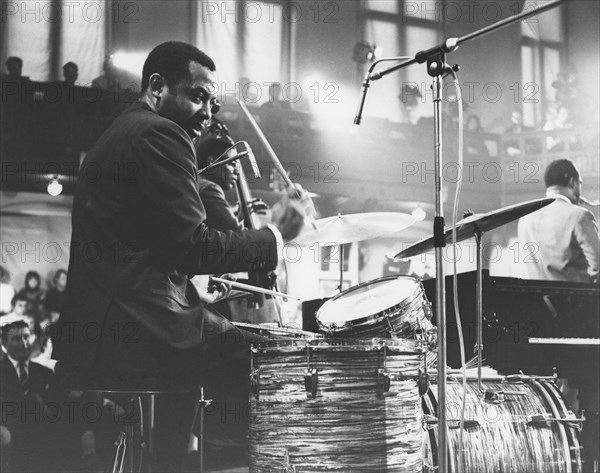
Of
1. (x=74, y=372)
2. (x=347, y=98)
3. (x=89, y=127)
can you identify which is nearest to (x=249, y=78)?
(x=347, y=98)

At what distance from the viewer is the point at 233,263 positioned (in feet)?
7.55

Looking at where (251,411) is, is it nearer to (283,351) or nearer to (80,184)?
(283,351)

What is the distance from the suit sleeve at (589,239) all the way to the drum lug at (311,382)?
11.1 feet

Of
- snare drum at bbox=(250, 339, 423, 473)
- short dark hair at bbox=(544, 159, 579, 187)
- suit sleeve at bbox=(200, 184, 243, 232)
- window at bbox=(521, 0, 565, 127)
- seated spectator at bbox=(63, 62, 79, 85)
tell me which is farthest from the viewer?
window at bbox=(521, 0, 565, 127)

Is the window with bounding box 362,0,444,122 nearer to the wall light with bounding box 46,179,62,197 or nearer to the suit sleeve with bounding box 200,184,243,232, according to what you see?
the suit sleeve with bounding box 200,184,243,232

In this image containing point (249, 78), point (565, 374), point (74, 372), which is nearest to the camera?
point (74, 372)

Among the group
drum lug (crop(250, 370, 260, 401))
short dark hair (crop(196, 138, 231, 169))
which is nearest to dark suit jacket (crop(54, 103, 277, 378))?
drum lug (crop(250, 370, 260, 401))

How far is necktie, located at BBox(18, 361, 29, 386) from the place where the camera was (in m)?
4.54

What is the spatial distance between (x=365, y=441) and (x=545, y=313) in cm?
184

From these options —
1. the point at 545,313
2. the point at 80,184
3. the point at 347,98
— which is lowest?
the point at 545,313

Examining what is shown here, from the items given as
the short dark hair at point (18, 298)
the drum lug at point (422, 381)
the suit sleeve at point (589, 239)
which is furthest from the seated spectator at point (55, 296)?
the suit sleeve at point (589, 239)

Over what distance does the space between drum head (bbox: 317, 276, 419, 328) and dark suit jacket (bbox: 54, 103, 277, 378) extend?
1.57ft

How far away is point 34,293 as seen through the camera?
187 inches

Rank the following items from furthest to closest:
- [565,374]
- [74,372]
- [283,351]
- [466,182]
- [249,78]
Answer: [466,182], [249,78], [565,374], [283,351], [74,372]
